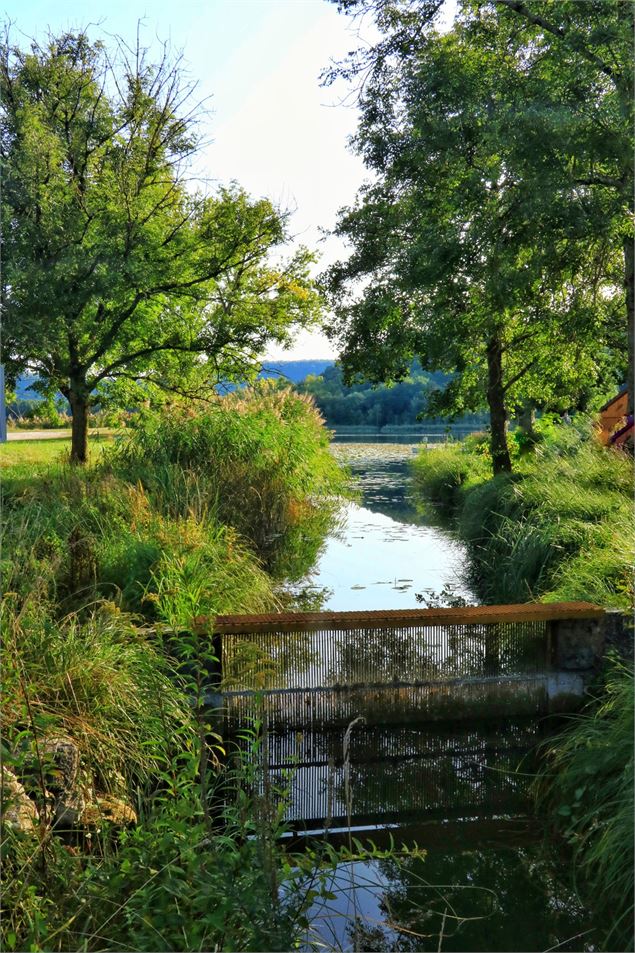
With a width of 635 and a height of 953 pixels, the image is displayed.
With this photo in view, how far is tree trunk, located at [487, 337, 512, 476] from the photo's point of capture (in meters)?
15.5

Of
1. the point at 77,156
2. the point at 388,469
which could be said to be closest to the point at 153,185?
the point at 77,156

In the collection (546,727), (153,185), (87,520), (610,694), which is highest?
(153,185)

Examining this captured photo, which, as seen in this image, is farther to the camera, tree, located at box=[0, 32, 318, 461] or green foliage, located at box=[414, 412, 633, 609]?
tree, located at box=[0, 32, 318, 461]

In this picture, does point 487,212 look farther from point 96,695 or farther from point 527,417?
point 527,417

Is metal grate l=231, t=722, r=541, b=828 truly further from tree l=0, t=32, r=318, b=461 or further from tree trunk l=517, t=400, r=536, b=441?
tree trunk l=517, t=400, r=536, b=441

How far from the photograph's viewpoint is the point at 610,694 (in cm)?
569

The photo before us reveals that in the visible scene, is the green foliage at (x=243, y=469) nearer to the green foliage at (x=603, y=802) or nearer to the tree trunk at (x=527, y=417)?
the green foliage at (x=603, y=802)

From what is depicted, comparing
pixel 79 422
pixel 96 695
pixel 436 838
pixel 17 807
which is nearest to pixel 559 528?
pixel 436 838

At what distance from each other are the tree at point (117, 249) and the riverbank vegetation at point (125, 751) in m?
3.91

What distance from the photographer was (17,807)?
3.43 meters

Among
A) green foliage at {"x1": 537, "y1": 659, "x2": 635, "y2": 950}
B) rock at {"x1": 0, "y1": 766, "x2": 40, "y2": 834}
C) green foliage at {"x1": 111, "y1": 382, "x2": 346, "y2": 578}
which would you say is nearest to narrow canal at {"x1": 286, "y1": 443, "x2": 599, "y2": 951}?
green foliage at {"x1": 537, "y1": 659, "x2": 635, "y2": 950}

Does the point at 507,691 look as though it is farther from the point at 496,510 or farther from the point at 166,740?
the point at 496,510

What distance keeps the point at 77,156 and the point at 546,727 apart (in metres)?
11.5

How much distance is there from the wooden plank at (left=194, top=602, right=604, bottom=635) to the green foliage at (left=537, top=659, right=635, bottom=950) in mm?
883
